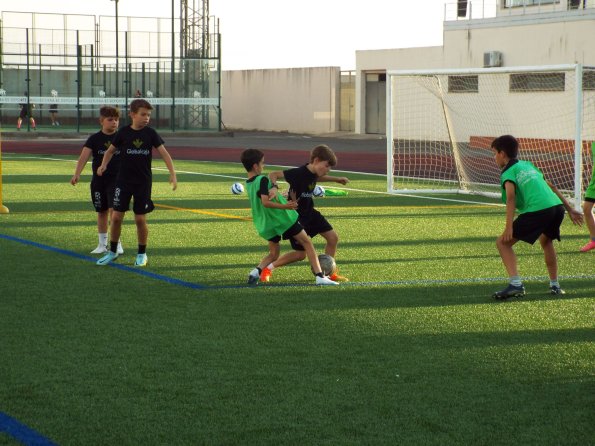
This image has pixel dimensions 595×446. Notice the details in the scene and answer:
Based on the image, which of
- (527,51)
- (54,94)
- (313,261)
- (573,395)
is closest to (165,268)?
(313,261)

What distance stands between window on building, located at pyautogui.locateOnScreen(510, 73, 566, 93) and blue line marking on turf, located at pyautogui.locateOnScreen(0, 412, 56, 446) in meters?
31.5

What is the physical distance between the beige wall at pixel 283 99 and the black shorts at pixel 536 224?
44265 millimetres

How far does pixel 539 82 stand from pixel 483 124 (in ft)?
8.33

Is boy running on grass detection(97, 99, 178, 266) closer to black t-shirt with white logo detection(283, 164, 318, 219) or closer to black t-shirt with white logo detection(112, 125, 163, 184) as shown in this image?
black t-shirt with white logo detection(112, 125, 163, 184)

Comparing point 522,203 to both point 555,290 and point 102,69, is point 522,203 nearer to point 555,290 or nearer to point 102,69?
point 555,290

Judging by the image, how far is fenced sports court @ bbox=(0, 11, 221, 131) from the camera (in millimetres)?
46219

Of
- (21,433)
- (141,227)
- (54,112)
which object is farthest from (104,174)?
(54,112)

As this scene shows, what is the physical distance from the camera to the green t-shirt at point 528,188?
28.0ft

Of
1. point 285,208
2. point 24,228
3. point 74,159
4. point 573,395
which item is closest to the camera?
point 573,395

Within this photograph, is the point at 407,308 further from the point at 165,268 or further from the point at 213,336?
the point at 165,268

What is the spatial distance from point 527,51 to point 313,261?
31.4 m

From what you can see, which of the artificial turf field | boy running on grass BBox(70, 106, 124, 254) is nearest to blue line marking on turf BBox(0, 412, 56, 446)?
the artificial turf field

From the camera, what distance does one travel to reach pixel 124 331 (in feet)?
24.5

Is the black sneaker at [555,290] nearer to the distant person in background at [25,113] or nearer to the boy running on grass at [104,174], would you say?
the boy running on grass at [104,174]
